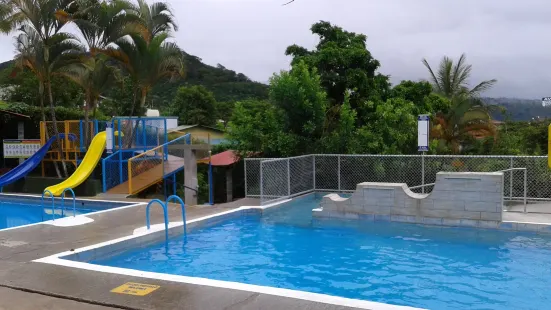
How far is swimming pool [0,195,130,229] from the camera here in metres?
15.2

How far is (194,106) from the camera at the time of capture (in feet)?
176

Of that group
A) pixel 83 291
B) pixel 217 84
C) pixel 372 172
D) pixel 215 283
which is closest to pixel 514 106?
pixel 372 172

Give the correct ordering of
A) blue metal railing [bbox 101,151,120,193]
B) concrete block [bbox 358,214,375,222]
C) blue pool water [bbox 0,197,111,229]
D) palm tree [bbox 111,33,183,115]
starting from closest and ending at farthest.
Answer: concrete block [bbox 358,214,375,222] → blue pool water [bbox 0,197,111,229] → blue metal railing [bbox 101,151,120,193] → palm tree [bbox 111,33,183,115]

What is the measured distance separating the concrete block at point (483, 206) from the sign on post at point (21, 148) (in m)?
17.6

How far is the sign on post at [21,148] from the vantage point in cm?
2172

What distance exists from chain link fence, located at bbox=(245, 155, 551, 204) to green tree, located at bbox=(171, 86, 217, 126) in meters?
36.4

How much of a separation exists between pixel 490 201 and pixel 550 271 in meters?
3.35

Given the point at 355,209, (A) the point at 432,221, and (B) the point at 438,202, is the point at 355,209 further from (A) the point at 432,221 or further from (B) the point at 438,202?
(B) the point at 438,202

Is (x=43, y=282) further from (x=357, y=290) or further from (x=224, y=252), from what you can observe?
(x=357, y=290)

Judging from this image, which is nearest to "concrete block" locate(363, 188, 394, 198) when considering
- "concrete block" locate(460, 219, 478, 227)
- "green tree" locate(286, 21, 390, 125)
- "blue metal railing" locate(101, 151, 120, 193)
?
"concrete block" locate(460, 219, 478, 227)

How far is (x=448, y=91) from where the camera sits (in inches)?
1045

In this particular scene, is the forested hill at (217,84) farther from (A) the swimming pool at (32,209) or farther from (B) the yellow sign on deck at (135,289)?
(B) the yellow sign on deck at (135,289)

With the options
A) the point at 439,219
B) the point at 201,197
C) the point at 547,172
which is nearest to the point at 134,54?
the point at 201,197

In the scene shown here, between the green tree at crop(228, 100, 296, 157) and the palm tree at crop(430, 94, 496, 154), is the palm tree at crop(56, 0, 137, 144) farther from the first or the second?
the palm tree at crop(430, 94, 496, 154)
